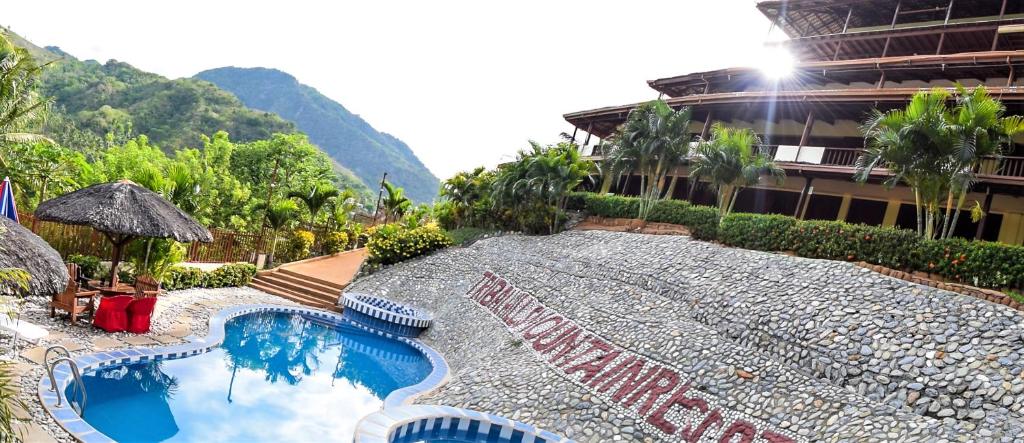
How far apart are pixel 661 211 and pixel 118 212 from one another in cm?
1624

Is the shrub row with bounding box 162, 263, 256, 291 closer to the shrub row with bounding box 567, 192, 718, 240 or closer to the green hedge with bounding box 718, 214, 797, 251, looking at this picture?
the shrub row with bounding box 567, 192, 718, 240

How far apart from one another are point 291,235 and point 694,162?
52.9 feet

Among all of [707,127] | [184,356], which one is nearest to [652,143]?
[707,127]

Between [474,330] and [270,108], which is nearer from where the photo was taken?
[474,330]

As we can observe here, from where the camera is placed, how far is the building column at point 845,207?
78.9 feet

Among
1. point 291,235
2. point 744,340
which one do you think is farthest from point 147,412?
point 291,235

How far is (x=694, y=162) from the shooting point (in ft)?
67.8

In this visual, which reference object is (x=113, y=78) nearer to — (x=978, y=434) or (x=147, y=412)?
(x=147, y=412)

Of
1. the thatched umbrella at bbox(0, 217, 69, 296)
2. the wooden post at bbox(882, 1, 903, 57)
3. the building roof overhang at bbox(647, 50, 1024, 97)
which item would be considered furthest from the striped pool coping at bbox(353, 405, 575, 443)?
the wooden post at bbox(882, 1, 903, 57)

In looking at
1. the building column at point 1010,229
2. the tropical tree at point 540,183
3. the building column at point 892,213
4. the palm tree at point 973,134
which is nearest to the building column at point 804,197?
the building column at point 892,213

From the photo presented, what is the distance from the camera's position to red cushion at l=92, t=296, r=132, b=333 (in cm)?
1111

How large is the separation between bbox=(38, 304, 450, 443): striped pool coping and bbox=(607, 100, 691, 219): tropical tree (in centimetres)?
1092

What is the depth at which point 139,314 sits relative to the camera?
11562 mm

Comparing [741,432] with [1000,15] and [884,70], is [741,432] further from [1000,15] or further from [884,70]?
[1000,15]
